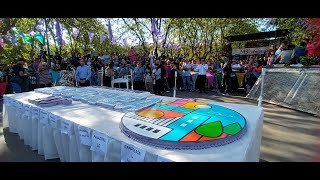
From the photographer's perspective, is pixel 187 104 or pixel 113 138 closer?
pixel 113 138

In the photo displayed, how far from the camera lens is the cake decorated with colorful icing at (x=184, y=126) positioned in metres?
1.75

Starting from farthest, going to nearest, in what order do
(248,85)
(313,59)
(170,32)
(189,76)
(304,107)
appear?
1. (170,32)
2. (189,76)
3. (248,85)
4. (313,59)
5. (304,107)

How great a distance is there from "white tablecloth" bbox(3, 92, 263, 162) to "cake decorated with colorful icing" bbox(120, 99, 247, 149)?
0.17 ft

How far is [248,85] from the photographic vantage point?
9.22m

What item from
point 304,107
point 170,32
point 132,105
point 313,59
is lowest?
point 304,107

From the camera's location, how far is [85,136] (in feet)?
7.39

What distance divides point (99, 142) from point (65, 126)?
28.4 inches

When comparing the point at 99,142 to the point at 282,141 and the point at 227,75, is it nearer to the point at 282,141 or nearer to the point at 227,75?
the point at 282,141

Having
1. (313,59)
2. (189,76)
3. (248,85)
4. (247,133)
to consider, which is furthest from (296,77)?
(247,133)

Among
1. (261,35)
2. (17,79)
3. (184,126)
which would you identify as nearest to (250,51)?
(261,35)

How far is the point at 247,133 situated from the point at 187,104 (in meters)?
0.93

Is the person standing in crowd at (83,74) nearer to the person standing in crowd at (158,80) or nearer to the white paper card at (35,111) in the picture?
the person standing in crowd at (158,80)

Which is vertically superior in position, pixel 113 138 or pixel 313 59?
pixel 313 59
